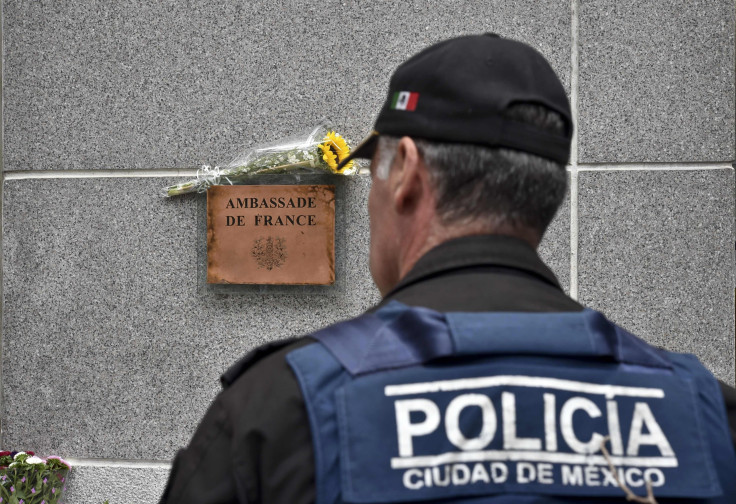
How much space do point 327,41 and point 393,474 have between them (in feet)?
8.70

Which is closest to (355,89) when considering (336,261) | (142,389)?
(336,261)

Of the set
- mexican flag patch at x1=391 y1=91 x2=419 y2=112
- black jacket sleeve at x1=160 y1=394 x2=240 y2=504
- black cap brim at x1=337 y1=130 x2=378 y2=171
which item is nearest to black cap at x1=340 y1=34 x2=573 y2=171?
mexican flag patch at x1=391 y1=91 x2=419 y2=112

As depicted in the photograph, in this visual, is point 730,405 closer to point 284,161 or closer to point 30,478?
point 284,161

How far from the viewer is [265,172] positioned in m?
3.34

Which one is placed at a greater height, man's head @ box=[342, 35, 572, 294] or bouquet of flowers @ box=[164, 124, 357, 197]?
bouquet of flowers @ box=[164, 124, 357, 197]

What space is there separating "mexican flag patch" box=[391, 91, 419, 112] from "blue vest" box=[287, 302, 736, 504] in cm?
36

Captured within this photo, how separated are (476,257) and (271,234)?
224 centimetres

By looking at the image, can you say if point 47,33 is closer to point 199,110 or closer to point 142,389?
point 199,110

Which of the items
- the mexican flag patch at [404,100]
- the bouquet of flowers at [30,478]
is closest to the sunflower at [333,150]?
the bouquet of flowers at [30,478]

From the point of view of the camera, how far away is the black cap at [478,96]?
46.6 inches

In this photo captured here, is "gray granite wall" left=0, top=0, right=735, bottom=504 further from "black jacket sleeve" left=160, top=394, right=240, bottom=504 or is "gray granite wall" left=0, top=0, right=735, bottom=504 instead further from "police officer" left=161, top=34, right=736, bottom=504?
"black jacket sleeve" left=160, top=394, right=240, bottom=504

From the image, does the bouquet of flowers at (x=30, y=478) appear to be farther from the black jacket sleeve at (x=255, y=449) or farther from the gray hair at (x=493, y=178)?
the gray hair at (x=493, y=178)

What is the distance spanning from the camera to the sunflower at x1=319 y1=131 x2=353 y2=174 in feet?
10.6

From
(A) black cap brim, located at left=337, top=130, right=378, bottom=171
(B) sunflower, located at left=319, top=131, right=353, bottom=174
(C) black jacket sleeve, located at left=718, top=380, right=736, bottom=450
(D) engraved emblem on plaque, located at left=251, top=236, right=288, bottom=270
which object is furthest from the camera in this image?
(D) engraved emblem on plaque, located at left=251, top=236, right=288, bottom=270
